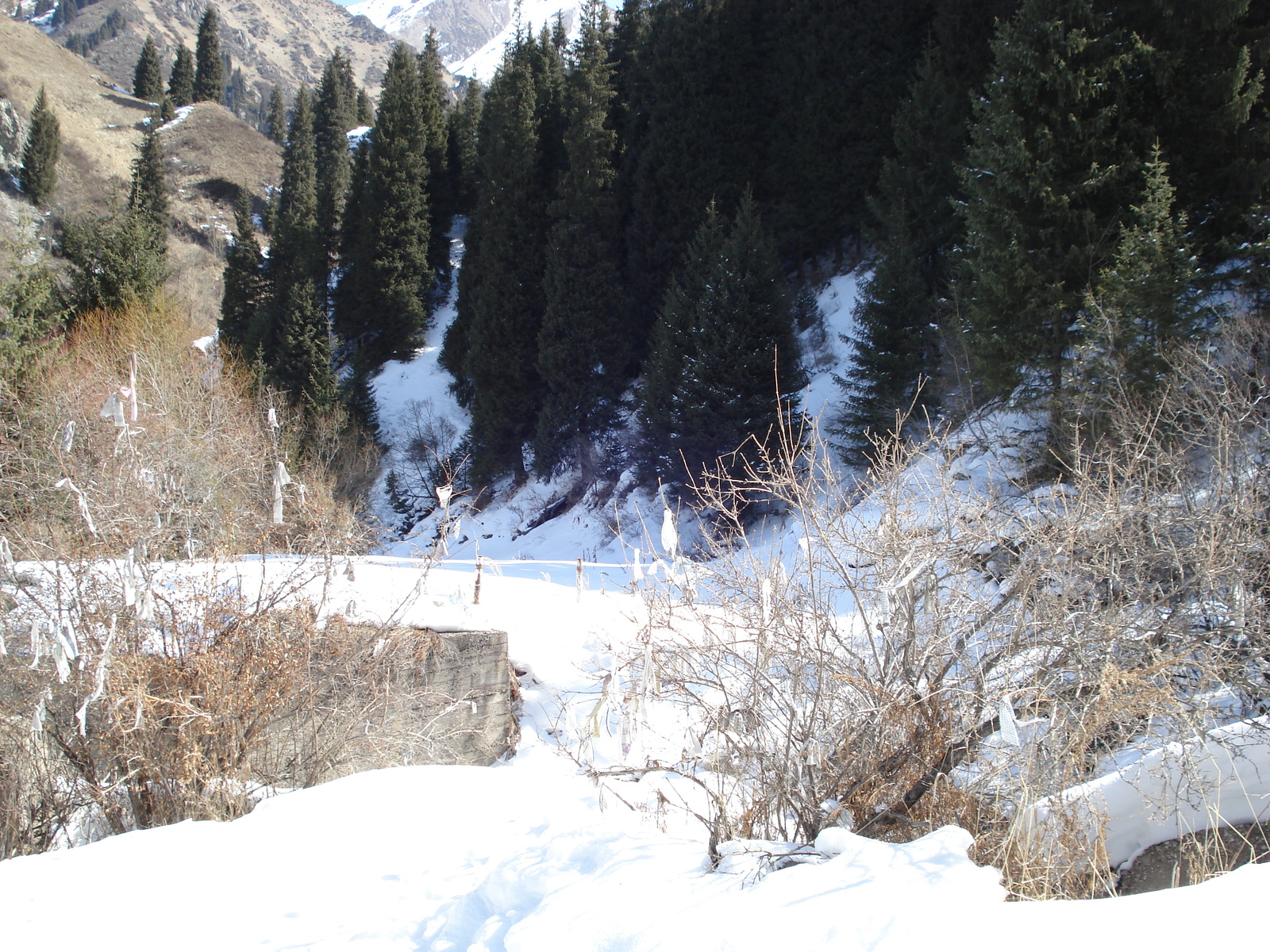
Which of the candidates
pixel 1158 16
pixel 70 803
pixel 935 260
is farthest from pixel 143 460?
pixel 1158 16

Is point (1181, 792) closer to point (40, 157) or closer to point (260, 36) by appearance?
point (40, 157)

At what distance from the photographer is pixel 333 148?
149 feet

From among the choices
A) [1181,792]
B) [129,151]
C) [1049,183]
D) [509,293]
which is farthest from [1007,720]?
[129,151]

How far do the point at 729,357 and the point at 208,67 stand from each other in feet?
211

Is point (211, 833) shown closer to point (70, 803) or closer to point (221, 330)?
point (70, 803)

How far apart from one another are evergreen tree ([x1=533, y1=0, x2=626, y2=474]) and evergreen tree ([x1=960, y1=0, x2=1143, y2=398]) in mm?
10740

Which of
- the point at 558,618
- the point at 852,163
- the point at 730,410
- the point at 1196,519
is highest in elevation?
the point at 852,163

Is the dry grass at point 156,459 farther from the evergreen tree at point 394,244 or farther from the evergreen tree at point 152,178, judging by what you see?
the evergreen tree at point 152,178

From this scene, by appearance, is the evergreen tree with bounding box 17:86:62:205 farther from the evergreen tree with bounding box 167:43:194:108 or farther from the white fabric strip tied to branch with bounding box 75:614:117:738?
the white fabric strip tied to branch with bounding box 75:614:117:738

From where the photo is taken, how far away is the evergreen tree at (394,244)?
28.2 meters

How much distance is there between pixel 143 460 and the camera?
33.8 ft

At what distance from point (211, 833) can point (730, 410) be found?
12174 millimetres

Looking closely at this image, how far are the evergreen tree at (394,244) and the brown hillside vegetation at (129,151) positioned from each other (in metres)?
12.0

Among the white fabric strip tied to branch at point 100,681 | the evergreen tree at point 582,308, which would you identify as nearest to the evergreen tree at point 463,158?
the evergreen tree at point 582,308
